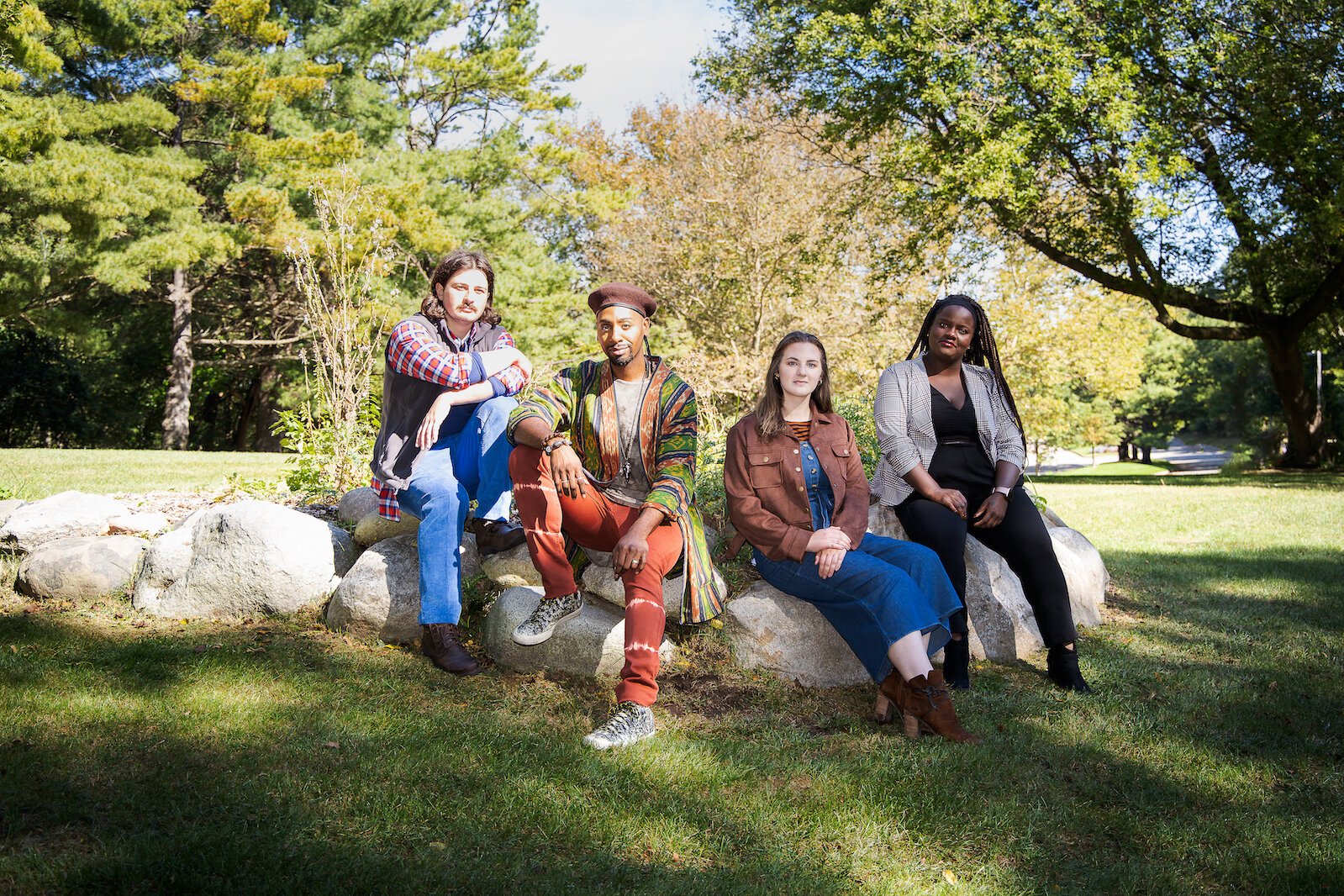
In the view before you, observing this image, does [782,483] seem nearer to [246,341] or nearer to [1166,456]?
[246,341]

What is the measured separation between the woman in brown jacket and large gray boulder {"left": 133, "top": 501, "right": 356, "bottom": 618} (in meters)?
2.06

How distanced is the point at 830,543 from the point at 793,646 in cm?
64

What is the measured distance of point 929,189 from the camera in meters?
16.5

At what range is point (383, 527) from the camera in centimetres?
466

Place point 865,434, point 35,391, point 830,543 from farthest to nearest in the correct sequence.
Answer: point 35,391 < point 865,434 < point 830,543

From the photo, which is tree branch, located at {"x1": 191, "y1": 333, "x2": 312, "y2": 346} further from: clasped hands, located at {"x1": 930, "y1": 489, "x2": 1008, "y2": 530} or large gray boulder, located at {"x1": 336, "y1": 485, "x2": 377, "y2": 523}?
clasped hands, located at {"x1": 930, "y1": 489, "x2": 1008, "y2": 530}

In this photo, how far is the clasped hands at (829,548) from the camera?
12.1ft

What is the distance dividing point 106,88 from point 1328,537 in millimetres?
21856

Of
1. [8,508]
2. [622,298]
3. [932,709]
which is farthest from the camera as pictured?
[8,508]

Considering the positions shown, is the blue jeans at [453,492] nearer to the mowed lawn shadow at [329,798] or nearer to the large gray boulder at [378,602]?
the large gray boulder at [378,602]

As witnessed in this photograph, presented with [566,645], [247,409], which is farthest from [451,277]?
[247,409]

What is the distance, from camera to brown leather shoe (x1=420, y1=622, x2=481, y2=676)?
382 cm

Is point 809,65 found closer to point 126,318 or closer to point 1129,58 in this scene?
point 1129,58

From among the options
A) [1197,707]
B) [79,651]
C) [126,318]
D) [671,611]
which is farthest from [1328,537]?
[126,318]
